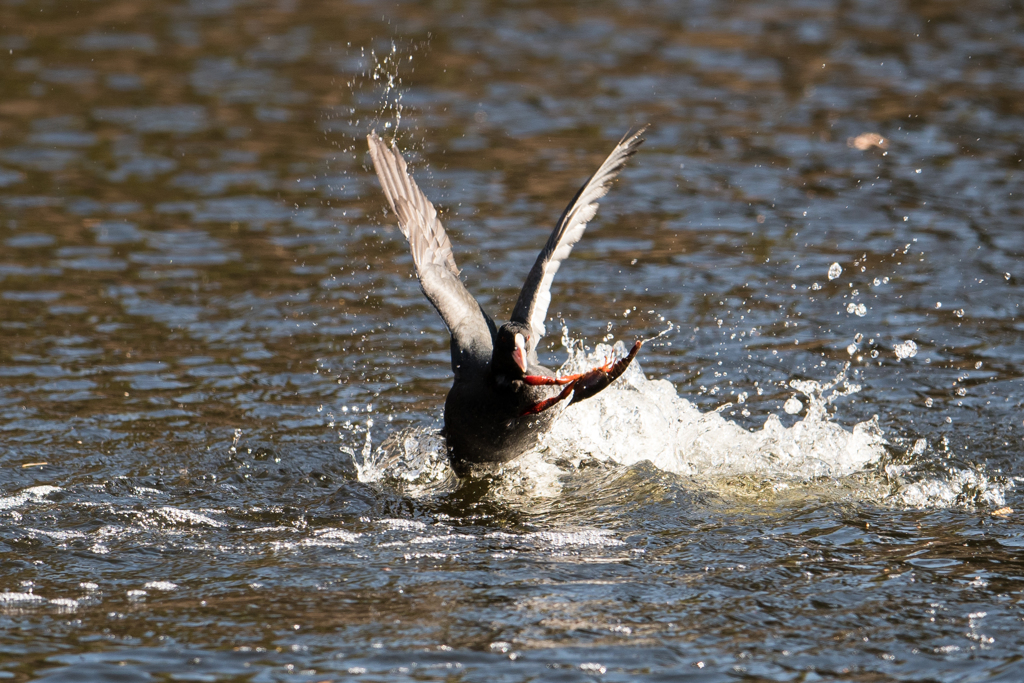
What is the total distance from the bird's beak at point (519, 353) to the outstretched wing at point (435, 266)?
1.53 ft

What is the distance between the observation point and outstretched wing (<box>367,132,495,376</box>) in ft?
18.7

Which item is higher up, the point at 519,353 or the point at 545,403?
the point at 519,353

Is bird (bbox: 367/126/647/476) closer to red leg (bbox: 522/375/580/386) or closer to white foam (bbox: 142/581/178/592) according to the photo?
red leg (bbox: 522/375/580/386)

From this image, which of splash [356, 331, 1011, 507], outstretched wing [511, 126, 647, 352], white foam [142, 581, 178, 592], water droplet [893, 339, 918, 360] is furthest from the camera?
water droplet [893, 339, 918, 360]

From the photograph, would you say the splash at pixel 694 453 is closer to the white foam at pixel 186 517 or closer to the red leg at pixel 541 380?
the red leg at pixel 541 380

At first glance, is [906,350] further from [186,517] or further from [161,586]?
[161,586]

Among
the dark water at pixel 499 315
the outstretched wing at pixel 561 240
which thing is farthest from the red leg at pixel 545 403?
the dark water at pixel 499 315

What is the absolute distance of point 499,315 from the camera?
7.62m

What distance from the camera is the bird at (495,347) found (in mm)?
5129

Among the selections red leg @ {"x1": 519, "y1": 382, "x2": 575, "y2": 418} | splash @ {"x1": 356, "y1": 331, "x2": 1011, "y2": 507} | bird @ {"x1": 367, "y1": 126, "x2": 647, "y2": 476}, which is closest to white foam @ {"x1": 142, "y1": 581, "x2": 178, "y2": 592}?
splash @ {"x1": 356, "y1": 331, "x2": 1011, "y2": 507}

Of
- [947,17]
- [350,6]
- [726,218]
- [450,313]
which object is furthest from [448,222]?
[947,17]

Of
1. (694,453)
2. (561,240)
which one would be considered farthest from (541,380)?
(694,453)

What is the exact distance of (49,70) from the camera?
472 inches

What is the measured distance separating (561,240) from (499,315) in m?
1.86
